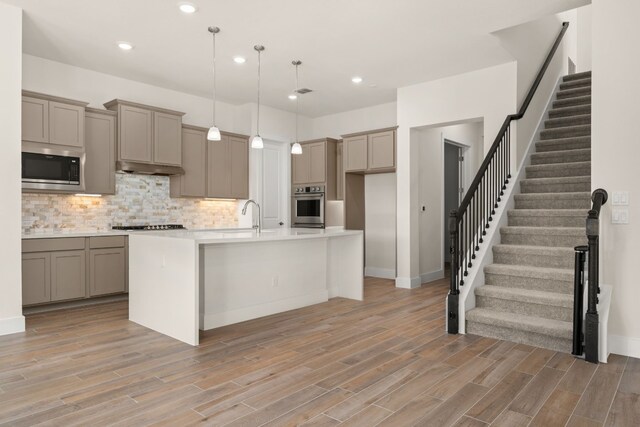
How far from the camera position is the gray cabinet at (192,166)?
6547 mm

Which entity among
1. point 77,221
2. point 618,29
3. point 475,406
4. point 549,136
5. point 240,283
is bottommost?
point 475,406

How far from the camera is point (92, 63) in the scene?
552 centimetres

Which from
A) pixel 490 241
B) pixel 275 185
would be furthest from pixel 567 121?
pixel 275 185

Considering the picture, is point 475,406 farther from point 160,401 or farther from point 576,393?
point 160,401

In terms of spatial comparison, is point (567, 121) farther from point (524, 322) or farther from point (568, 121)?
point (524, 322)

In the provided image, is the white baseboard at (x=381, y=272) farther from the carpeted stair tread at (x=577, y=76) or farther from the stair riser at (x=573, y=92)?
the carpeted stair tread at (x=577, y=76)

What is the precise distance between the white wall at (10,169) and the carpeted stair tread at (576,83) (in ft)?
24.9

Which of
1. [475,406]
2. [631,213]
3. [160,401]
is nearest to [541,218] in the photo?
[631,213]

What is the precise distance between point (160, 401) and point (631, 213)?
3.69m

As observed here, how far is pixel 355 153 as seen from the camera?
→ 721 cm

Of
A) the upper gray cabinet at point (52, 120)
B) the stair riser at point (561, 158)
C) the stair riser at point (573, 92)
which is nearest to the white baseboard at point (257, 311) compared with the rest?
the upper gray cabinet at point (52, 120)

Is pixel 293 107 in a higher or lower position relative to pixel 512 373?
higher

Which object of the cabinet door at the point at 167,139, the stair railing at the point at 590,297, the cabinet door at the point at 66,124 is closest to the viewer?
the stair railing at the point at 590,297

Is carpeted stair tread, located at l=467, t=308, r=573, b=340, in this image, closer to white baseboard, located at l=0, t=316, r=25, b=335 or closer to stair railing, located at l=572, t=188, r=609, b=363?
stair railing, located at l=572, t=188, r=609, b=363
